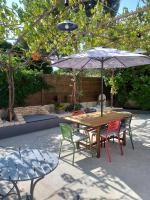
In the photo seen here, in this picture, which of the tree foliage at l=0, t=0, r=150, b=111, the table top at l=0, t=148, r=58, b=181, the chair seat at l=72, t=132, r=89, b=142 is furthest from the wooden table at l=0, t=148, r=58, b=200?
the tree foliage at l=0, t=0, r=150, b=111

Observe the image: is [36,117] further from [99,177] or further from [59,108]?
[99,177]

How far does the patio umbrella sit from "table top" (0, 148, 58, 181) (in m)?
2.69

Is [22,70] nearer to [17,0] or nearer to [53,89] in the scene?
[53,89]

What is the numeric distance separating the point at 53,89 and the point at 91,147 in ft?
18.3

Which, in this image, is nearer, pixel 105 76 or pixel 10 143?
pixel 10 143

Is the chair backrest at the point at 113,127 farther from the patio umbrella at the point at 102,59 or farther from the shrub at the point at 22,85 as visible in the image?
the shrub at the point at 22,85

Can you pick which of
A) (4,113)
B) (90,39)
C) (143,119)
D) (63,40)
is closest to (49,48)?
(63,40)

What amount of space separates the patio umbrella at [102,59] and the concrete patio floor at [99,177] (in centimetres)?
233

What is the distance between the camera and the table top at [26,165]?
2.88 meters

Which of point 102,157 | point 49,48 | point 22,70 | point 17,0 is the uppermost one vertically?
point 17,0

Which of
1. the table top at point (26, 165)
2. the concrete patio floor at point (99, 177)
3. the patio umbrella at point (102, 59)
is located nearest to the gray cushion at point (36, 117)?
the concrete patio floor at point (99, 177)

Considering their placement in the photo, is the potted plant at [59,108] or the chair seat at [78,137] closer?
the chair seat at [78,137]

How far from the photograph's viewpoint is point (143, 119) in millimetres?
10516

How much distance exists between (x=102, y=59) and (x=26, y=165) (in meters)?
4.00
